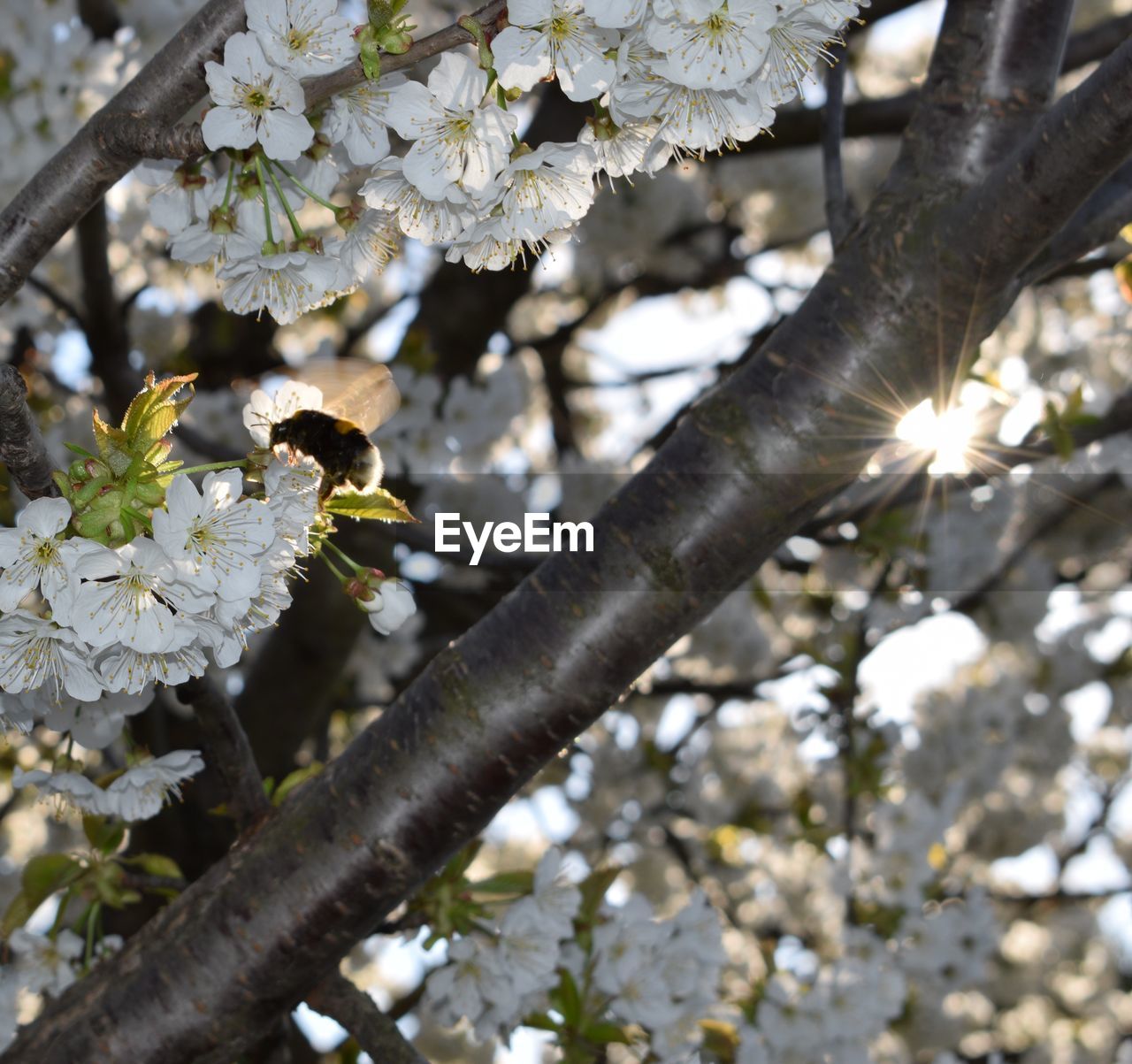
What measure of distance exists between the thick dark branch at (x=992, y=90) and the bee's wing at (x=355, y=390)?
830mm

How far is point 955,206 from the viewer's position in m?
1.51

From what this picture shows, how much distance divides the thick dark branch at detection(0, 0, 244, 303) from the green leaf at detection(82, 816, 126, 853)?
36.6 inches

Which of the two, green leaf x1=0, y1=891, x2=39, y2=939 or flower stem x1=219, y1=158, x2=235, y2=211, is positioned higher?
flower stem x1=219, y1=158, x2=235, y2=211

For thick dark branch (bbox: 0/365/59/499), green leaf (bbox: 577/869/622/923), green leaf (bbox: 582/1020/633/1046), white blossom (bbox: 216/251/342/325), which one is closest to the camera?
thick dark branch (bbox: 0/365/59/499)

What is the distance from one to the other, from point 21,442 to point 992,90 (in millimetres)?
1404

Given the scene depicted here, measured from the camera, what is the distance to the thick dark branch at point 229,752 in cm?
147

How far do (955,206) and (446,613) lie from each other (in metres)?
2.85

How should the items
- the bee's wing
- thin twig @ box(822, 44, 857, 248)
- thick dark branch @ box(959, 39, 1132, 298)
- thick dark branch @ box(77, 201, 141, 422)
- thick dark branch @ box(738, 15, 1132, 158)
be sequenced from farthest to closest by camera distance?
thick dark branch @ box(738, 15, 1132, 158) < thick dark branch @ box(77, 201, 141, 422) < thin twig @ box(822, 44, 857, 248) < the bee's wing < thick dark branch @ box(959, 39, 1132, 298)

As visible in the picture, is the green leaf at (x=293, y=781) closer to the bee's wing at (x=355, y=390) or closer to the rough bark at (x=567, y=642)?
the rough bark at (x=567, y=642)

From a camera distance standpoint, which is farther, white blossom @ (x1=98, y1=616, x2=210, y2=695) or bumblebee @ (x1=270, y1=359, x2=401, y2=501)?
bumblebee @ (x1=270, y1=359, x2=401, y2=501)

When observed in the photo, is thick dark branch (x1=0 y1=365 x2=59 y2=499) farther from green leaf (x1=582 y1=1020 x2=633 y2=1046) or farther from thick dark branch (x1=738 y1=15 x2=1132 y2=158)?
thick dark branch (x1=738 y1=15 x2=1132 y2=158)

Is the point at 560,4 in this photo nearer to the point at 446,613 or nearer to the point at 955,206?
the point at 955,206

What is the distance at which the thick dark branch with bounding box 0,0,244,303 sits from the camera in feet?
3.80

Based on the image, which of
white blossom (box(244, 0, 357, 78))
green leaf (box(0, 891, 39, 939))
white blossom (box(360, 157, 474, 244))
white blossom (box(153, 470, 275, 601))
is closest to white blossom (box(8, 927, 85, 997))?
green leaf (box(0, 891, 39, 939))
